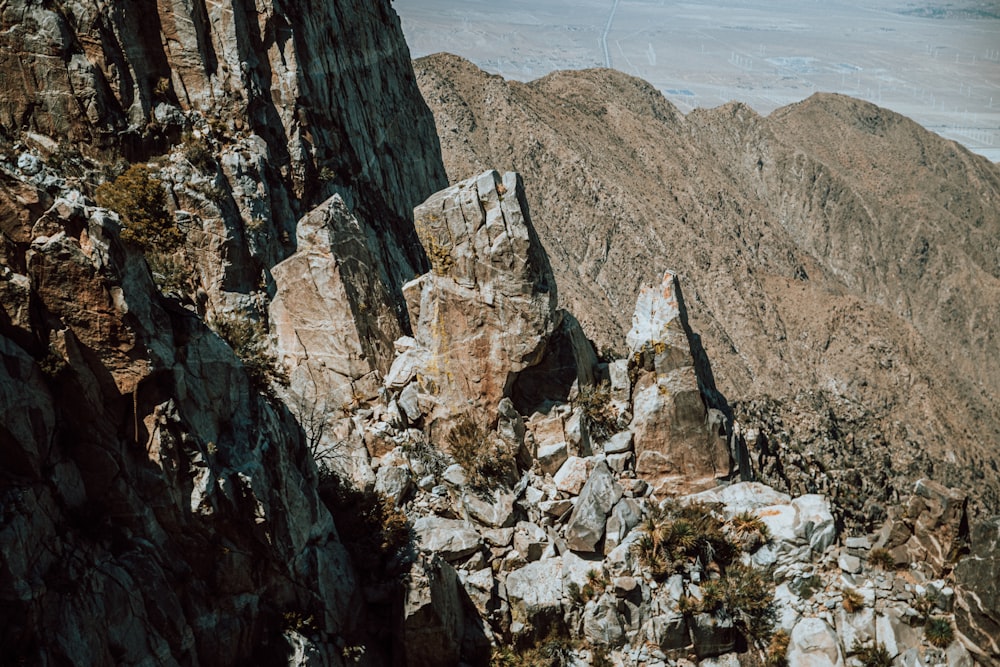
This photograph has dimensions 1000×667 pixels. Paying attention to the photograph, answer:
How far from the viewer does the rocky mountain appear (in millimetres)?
6863

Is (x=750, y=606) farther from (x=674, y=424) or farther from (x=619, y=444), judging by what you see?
(x=619, y=444)

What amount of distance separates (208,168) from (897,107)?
15218 cm

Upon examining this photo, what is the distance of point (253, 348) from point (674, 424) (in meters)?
7.80

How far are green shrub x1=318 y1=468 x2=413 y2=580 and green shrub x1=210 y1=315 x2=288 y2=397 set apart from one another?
2018 mm

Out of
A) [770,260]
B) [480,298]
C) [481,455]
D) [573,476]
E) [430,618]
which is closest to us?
[430,618]

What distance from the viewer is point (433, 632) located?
978 cm

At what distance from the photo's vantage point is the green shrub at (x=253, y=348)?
1012 centimetres

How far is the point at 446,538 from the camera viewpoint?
1107cm

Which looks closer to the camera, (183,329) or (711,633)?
(183,329)

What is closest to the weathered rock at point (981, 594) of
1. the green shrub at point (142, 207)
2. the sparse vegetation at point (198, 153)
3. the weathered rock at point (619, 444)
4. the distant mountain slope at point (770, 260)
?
the weathered rock at point (619, 444)

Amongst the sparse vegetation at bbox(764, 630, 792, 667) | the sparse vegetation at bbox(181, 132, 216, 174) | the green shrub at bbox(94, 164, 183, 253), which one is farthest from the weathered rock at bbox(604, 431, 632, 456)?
the sparse vegetation at bbox(181, 132, 216, 174)

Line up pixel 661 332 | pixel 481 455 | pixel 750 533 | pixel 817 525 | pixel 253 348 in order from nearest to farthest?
pixel 817 525, pixel 750 533, pixel 253 348, pixel 481 455, pixel 661 332

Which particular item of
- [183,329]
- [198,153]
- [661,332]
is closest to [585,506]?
[661,332]

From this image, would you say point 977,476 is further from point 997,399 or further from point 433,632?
point 433,632
